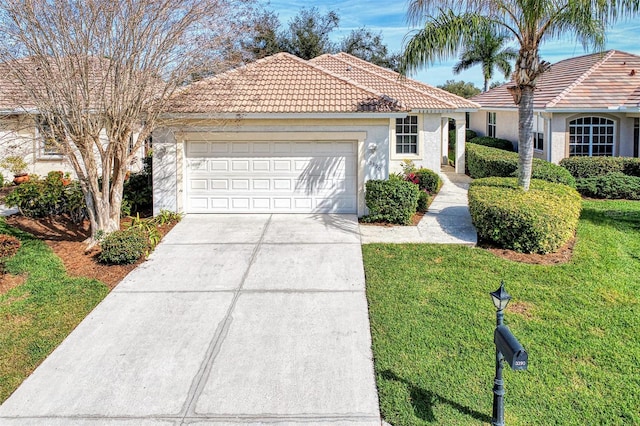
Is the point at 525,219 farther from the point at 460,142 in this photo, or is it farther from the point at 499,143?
the point at 499,143

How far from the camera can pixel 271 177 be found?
14.4 meters

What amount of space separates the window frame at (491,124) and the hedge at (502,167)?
200 inches

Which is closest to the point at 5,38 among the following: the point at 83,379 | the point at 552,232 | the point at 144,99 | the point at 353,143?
the point at 144,99

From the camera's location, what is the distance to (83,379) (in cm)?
634

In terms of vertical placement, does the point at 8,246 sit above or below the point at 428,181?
below

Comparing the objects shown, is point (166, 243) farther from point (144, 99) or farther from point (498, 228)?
point (498, 228)

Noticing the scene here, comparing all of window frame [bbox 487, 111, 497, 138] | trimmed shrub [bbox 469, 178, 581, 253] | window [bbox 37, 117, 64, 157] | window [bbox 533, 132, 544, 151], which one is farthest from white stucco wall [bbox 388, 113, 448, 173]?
window [bbox 37, 117, 64, 157]

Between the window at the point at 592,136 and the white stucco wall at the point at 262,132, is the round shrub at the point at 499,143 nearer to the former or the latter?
the window at the point at 592,136

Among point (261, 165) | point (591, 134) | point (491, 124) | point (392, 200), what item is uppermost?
point (491, 124)

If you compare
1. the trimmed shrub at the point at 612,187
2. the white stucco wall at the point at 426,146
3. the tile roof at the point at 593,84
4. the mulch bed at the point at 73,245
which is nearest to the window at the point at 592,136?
the tile roof at the point at 593,84

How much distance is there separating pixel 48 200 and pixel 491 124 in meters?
22.5

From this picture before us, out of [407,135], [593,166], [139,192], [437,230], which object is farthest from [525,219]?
[407,135]

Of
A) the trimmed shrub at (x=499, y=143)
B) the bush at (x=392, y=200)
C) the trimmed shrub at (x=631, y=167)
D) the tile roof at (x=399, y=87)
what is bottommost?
the bush at (x=392, y=200)

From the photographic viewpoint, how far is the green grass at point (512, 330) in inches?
221
